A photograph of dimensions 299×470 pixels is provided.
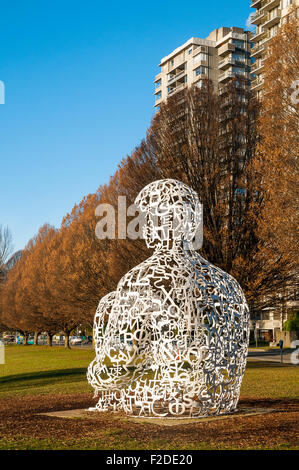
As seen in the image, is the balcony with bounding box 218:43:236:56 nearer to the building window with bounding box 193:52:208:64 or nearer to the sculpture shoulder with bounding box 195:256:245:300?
the building window with bounding box 193:52:208:64

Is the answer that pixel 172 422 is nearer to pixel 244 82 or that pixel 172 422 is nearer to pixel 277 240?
pixel 277 240

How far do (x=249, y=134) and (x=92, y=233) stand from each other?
42.0ft

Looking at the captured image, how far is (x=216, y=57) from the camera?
75.2m

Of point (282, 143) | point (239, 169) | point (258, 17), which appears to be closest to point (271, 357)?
point (239, 169)

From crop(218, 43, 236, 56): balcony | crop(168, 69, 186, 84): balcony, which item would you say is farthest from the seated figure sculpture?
crop(168, 69, 186, 84): balcony

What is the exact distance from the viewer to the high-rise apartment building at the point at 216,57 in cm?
7344

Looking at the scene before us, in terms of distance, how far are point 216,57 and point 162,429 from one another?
72.5 metres

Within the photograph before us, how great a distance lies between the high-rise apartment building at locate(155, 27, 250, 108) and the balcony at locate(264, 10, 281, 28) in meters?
8.99

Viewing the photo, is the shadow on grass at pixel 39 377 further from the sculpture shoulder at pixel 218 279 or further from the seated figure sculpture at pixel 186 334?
the sculpture shoulder at pixel 218 279

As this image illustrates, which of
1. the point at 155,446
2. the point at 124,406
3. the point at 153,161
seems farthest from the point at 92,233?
the point at 155,446

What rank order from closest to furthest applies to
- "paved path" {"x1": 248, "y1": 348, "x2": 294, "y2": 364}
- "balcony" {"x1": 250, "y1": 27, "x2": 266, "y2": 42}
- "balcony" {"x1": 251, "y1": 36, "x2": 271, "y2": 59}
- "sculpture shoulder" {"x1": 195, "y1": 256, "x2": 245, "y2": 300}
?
"sculpture shoulder" {"x1": 195, "y1": 256, "x2": 245, "y2": 300}
"paved path" {"x1": 248, "y1": 348, "x2": 294, "y2": 364}
"balcony" {"x1": 251, "y1": 36, "x2": 271, "y2": 59}
"balcony" {"x1": 250, "y1": 27, "x2": 266, "y2": 42}

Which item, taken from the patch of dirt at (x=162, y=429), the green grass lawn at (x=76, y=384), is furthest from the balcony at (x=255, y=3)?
the patch of dirt at (x=162, y=429)

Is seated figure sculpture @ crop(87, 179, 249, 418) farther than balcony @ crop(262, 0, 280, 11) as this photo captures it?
No

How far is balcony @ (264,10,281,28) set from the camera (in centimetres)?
6122
